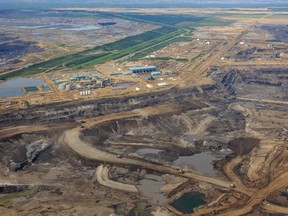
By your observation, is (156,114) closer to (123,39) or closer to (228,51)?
(228,51)

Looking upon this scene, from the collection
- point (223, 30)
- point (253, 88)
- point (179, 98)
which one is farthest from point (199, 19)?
point (179, 98)

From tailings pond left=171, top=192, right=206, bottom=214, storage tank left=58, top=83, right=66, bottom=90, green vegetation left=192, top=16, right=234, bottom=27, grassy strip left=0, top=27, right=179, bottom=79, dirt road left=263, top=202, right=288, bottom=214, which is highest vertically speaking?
green vegetation left=192, top=16, right=234, bottom=27

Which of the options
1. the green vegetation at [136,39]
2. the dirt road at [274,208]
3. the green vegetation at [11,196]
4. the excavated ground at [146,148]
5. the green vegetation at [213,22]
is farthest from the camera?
the green vegetation at [213,22]

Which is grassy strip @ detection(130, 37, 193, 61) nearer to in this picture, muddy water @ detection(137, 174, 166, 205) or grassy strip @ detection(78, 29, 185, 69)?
grassy strip @ detection(78, 29, 185, 69)

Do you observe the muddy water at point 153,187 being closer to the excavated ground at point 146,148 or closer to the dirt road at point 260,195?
the excavated ground at point 146,148

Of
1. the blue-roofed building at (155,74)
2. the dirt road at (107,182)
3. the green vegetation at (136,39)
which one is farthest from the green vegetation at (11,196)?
the green vegetation at (136,39)

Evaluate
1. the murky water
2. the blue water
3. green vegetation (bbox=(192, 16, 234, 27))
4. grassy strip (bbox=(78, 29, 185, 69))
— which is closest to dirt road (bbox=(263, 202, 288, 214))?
the murky water
